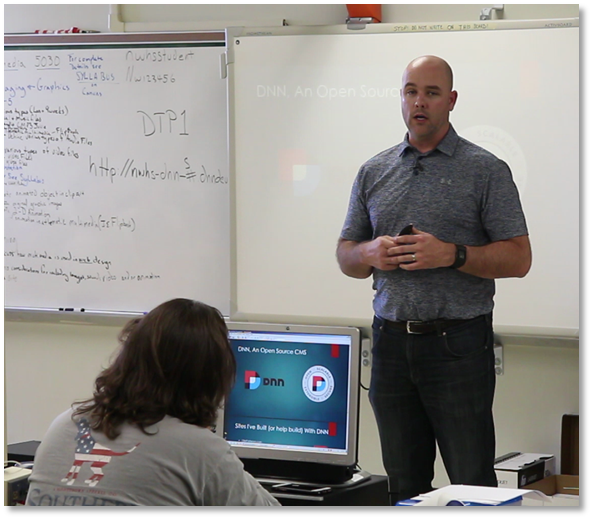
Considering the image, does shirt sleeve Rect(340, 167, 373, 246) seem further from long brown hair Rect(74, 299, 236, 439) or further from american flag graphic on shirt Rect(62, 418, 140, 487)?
american flag graphic on shirt Rect(62, 418, 140, 487)

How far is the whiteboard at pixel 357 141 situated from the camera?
8.92 ft

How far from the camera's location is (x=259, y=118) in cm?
298

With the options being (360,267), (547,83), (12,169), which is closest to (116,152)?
(12,169)

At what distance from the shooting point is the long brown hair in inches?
55.4

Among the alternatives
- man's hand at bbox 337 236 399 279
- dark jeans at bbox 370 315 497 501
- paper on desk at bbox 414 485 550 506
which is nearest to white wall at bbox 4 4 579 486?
dark jeans at bbox 370 315 497 501

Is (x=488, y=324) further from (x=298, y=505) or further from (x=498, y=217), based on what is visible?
(x=298, y=505)

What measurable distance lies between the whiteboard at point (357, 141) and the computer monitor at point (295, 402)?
3.74 feet

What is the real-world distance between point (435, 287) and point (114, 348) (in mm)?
1510

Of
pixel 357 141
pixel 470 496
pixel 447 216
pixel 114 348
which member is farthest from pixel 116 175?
pixel 470 496

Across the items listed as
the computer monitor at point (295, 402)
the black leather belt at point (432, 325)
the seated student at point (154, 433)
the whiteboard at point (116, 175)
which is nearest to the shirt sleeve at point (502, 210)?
the black leather belt at point (432, 325)

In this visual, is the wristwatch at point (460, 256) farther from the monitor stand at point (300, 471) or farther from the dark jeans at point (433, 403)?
the monitor stand at point (300, 471)

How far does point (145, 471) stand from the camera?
1.35 m

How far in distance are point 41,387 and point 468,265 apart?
2.04 m

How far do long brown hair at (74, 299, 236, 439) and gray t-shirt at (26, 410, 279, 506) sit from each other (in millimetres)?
28
